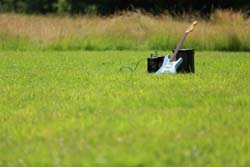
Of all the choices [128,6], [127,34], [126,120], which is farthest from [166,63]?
[128,6]

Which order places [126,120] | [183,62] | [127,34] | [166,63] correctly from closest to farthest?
[126,120]
[166,63]
[183,62]
[127,34]

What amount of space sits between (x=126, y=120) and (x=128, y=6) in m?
36.9

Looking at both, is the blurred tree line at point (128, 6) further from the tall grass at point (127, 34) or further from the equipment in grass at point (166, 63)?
the equipment in grass at point (166, 63)

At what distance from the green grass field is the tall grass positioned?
9244 mm

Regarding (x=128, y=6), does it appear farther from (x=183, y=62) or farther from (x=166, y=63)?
(x=166, y=63)

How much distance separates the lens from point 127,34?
20531 millimetres

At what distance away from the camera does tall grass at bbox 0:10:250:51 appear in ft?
63.9

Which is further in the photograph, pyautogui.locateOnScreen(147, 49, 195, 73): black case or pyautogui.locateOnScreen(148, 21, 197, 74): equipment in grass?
pyautogui.locateOnScreen(147, 49, 195, 73): black case

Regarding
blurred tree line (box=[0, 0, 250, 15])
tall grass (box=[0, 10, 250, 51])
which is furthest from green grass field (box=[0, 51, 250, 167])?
blurred tree line (box=[0, 0, 250, 15])

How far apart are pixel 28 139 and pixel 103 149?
2.71ft

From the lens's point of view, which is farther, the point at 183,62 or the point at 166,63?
the point at 183,62

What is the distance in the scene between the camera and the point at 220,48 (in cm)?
1930

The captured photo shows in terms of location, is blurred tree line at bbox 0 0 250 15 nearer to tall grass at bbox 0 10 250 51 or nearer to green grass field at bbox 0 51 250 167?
tall grass at bbox 0 10 250 51

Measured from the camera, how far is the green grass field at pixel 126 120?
4.69m
